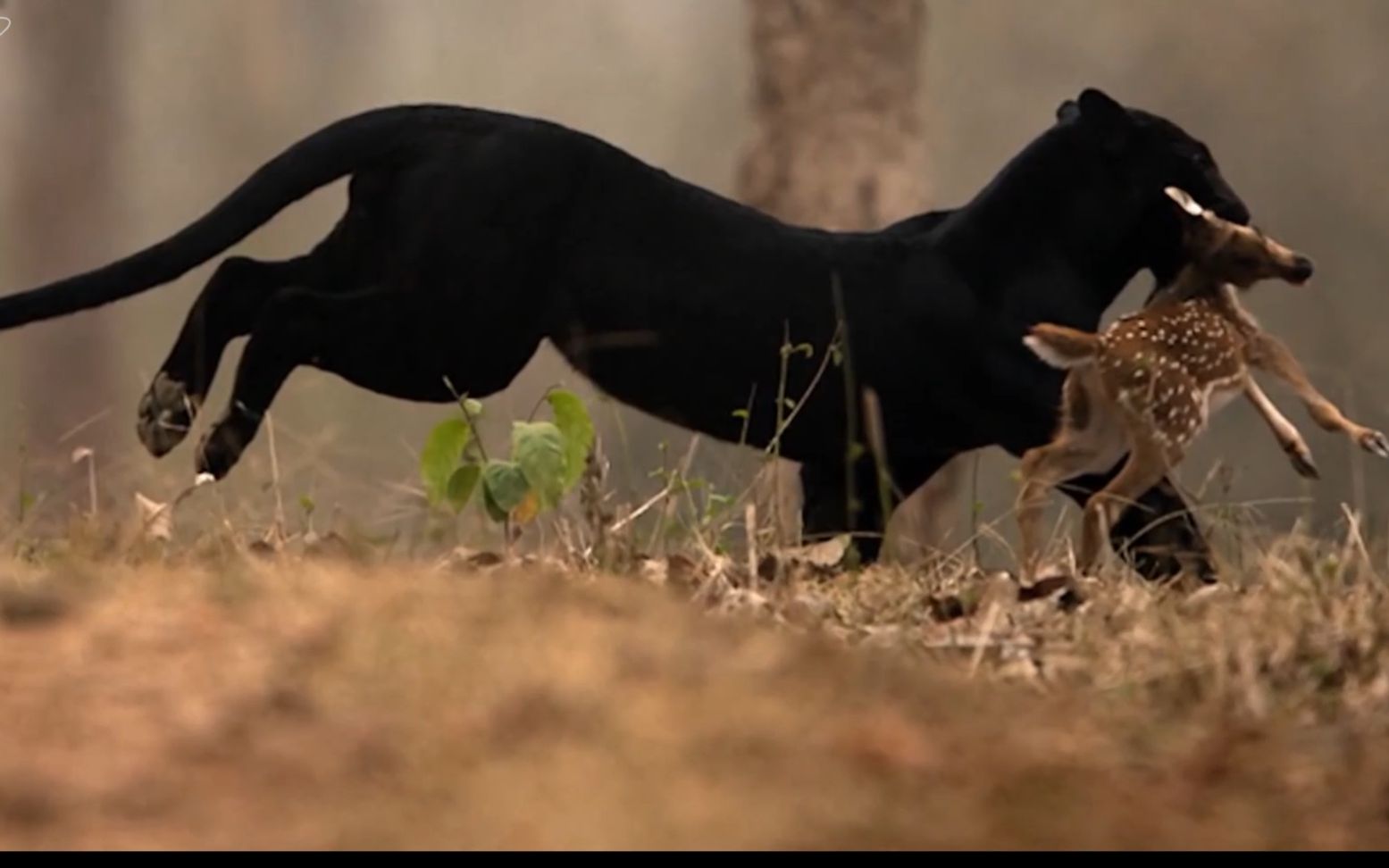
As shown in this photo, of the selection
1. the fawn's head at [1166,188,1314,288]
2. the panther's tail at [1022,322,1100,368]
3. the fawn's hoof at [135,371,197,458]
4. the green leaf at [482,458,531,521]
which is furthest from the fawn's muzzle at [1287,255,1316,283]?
the fawn's hoof at [135,371,197,458]

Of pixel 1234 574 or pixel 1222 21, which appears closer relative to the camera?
pixel 1234 574

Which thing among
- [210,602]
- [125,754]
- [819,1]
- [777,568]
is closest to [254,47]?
[819,1]

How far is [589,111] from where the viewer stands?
5867 mm

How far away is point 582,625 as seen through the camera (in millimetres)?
1601

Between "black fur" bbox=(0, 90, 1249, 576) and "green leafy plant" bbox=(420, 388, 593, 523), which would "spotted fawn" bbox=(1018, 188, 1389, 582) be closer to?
"black fur" bbox=(0, 90, 1249, 576)

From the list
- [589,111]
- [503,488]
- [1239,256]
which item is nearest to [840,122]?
[589,111]

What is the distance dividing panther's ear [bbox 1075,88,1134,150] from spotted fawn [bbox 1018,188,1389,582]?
359 millimetres

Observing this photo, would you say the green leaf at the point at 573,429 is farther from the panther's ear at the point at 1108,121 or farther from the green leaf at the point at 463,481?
the panther's ear at the point at 1108,121

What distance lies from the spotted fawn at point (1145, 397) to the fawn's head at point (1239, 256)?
0.06m

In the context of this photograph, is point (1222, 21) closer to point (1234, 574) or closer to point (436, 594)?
point (1234, 574)

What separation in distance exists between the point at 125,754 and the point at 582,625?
0.40 m

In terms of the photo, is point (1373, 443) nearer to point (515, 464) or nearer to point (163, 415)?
point (515, 464)

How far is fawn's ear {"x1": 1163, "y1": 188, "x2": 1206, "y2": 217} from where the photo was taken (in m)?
3.41

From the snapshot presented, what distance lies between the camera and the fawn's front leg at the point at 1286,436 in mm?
3141
